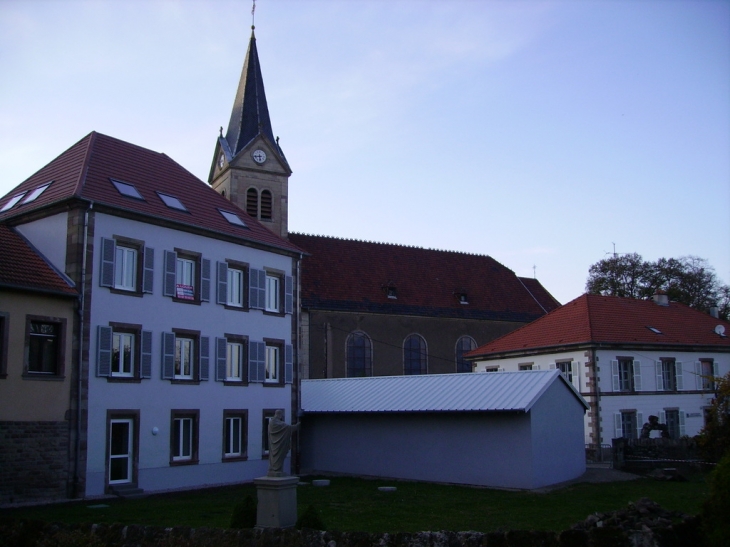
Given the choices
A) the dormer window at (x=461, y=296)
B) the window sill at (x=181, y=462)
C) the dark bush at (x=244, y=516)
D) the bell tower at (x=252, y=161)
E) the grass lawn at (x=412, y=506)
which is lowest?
the grass lawn at (x=412, y=506)

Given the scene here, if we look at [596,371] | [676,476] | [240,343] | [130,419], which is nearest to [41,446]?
[130,419]

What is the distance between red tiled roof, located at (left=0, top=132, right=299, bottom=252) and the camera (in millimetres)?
23750

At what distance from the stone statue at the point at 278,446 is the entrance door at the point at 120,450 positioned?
923 centimetres

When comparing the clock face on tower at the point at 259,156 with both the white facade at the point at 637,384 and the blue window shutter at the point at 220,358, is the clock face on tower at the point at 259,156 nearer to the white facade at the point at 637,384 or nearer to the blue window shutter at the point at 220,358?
the white facade at the point at 637,384

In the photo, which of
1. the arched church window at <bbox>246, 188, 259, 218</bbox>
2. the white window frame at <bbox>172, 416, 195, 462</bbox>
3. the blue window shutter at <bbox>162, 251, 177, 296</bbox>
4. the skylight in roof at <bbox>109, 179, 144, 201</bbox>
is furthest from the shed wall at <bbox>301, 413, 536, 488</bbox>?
the arched church window at <bbox>246, 188, 259, 218</bbox>

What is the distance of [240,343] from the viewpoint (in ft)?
91.4

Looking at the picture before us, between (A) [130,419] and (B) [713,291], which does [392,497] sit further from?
(B) [713,291]

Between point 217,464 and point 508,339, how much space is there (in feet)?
62.5

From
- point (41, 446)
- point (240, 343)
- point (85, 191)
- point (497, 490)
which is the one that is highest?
point (85, 191)

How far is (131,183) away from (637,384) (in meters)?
23.8

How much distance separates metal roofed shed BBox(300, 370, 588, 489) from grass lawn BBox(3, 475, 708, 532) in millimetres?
1140

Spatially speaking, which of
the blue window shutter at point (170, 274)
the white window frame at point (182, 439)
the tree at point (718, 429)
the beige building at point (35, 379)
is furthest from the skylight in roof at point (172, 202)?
the tree at point (718, 429)

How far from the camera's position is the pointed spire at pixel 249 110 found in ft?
145

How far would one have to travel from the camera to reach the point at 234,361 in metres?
27.6
